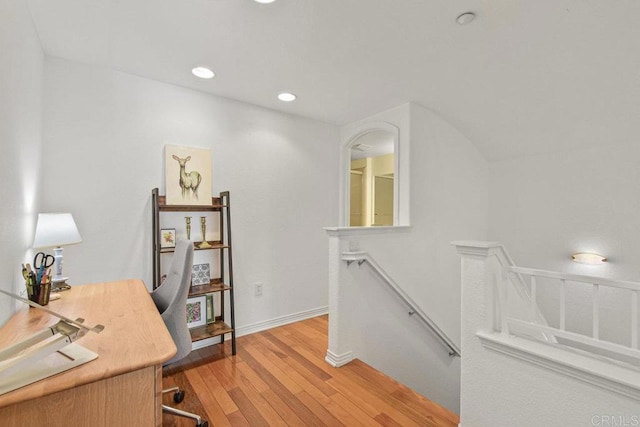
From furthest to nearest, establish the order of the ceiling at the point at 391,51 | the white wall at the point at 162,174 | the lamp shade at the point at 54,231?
1. the white wall at the point at 162,174
2. the ceiling at the point at 391,51
3. the lamp shade at the point at 54,231

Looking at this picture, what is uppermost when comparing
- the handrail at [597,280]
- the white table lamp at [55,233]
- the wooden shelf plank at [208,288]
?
the white table lamp at [55,233]

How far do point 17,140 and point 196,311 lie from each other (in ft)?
5.97

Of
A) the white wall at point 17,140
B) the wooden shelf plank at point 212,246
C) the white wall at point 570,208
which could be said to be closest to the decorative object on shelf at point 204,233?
the wooden shelf plank at point 212,246

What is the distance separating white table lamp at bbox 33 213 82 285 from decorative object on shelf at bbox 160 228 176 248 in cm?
75

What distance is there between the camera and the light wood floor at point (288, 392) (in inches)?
71.3

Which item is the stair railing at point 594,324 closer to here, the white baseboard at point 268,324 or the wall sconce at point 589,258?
the wall sconce at point 589,258

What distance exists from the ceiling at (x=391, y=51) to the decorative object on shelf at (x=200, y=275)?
173 cm

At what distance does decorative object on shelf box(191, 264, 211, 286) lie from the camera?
2703mm

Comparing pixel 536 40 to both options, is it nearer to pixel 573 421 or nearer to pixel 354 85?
pixel 354 85

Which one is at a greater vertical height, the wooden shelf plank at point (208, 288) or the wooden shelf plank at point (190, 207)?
the wooden shelf plank at point (190, 207)

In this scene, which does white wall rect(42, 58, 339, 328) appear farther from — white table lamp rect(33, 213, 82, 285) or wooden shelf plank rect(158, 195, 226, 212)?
white table lamp rect(33, 213, 82, 285)

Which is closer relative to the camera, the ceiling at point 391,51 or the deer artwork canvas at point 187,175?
the ceiling at point 391,51

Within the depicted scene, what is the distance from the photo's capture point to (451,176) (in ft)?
11.9

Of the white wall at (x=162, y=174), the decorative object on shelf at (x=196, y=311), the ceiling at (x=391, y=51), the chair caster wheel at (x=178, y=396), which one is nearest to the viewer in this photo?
the ceiling at (x=391, y=51)
